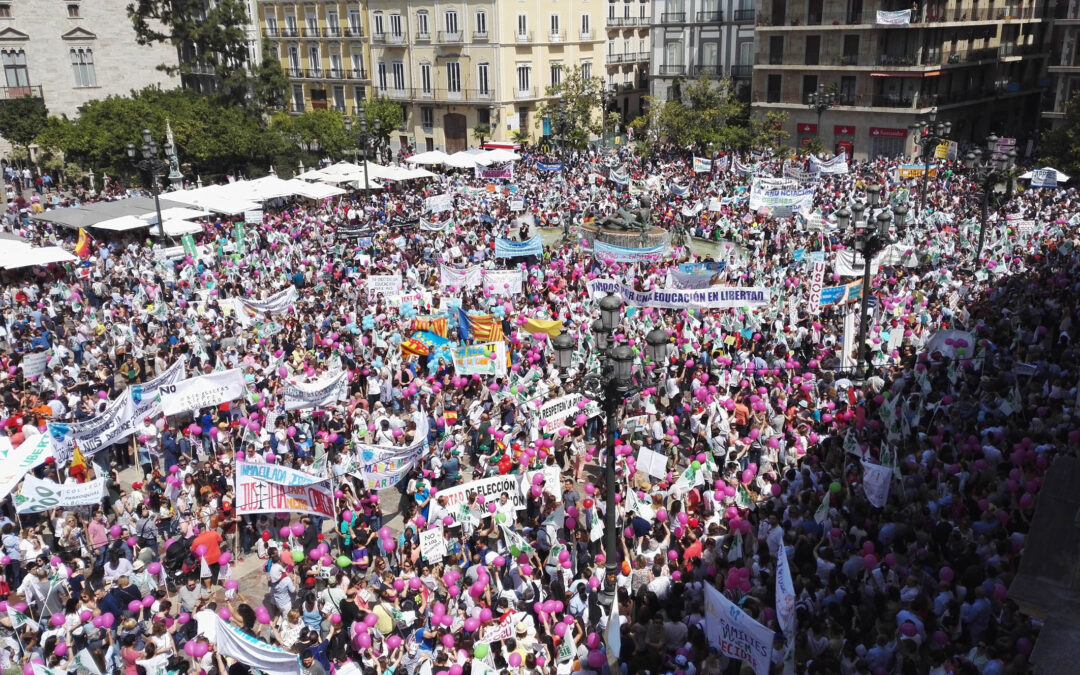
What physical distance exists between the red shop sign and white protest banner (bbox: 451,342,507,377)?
1524 inches

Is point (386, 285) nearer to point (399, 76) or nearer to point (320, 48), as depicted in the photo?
point (399, 76)

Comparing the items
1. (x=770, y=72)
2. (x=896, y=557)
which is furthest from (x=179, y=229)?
(x=770, y=72)

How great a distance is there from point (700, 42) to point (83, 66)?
40.7m

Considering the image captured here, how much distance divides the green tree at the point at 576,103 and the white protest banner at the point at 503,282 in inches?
1184

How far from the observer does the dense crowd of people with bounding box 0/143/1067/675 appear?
10484 mm

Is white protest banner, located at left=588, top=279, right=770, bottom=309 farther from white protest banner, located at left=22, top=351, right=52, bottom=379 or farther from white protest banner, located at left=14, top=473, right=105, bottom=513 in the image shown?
white protest banner, located at left=22, top=351, right=52, bottom=379

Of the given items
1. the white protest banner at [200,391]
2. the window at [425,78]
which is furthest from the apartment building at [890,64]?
the white protest banner at [200,391]

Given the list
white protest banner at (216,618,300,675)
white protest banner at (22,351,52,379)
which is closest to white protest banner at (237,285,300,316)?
white protest banner at (22,351,52,379)

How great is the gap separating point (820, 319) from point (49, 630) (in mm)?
16868

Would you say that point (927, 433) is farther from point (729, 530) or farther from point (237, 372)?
point (237, 372)

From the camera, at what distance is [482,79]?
57.0 metres

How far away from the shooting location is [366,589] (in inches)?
444

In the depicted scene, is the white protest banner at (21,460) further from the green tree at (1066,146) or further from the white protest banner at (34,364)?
the green tree at (1066,146)

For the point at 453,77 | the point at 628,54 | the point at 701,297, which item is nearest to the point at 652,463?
the point at 701,297
